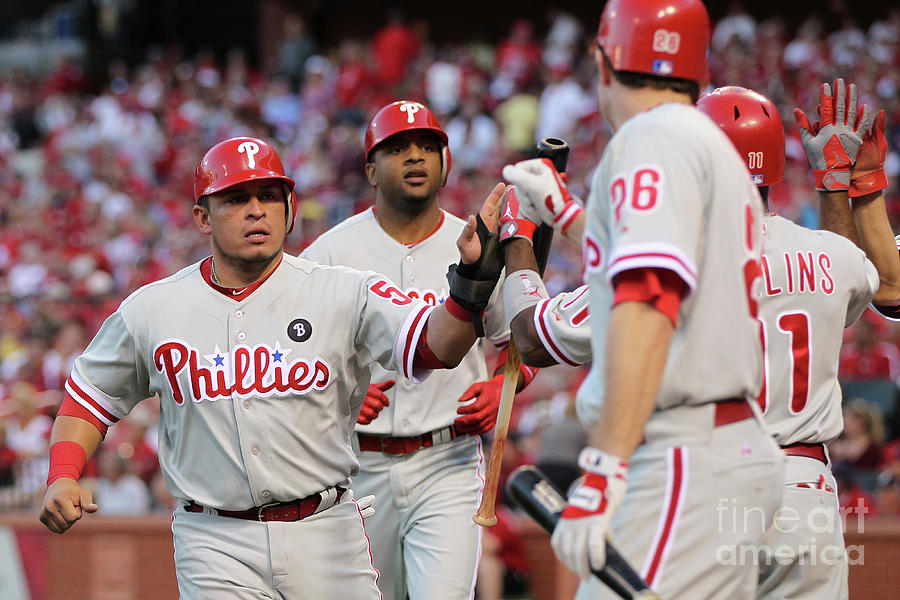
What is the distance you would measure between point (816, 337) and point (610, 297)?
125 centimetres

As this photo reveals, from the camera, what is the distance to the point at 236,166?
4387 mm

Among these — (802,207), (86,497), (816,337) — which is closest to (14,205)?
(802,207)

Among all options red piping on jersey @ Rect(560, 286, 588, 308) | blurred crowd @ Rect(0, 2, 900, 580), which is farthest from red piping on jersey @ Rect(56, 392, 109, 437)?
blurred crowd @ Rect(0, 2, 900, 580)

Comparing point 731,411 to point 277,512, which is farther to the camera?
point 277,512

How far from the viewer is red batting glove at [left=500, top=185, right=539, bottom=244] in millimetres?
4172

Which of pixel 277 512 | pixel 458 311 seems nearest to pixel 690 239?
pixel 458 311

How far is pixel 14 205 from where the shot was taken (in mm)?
17688

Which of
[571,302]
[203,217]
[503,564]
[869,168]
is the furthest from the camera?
[503,564]

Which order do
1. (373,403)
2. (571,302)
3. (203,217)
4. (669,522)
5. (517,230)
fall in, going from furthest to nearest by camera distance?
1. (373,403)
2. (203,217)
3. (517,230)
4. (571,302)
5. (669,522)

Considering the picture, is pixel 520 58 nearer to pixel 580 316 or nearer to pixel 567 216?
pixel 580 316

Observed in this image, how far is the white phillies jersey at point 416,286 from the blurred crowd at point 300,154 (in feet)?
11.2

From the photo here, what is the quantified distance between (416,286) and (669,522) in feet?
9.33

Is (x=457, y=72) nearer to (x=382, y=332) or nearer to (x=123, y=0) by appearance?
(x=123, y=0)

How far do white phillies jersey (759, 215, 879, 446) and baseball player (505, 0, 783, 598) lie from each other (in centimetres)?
91
